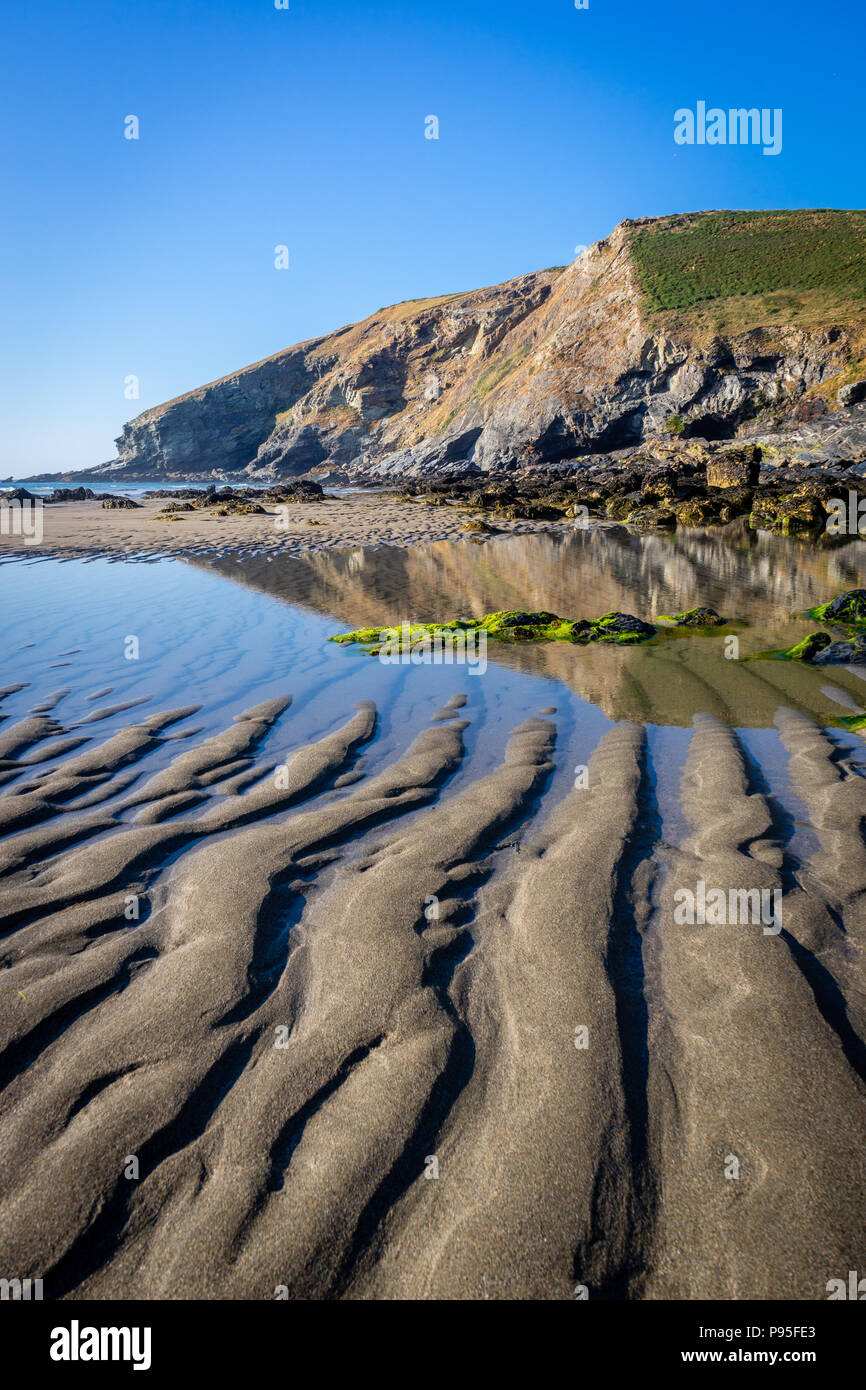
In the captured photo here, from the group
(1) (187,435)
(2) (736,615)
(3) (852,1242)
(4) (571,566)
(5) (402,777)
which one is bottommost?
(3) (852,1242)

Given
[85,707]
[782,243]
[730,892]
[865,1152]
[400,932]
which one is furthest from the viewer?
[782,243]

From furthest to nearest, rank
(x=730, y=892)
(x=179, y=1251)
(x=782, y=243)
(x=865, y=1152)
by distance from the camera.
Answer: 1. (x=782, y=243)
2. (x=730, y=892)
3. (x=865, y=1152)
4. (x=179, y=1251)

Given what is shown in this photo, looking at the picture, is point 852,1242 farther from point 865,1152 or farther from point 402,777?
point 402,777

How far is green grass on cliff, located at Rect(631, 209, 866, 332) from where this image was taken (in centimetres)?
5890

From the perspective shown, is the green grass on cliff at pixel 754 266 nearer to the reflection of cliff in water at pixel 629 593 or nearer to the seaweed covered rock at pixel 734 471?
the seaweed covered rock at pixel 734 471

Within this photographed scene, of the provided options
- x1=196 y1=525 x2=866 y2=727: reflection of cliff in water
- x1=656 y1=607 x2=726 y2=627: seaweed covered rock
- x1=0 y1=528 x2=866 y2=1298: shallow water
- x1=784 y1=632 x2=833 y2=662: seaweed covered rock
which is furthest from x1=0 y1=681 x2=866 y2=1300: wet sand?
x1=656 y1=607 x2=726 y2=627: seaweed covered rock

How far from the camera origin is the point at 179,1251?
6.56ft

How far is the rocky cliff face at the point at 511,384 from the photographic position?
55.5 metres

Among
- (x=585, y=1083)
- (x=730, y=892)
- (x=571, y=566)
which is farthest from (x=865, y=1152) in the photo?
(x=571, y=566)

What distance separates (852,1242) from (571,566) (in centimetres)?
1734

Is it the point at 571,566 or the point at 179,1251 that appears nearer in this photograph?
the point at 179,1251

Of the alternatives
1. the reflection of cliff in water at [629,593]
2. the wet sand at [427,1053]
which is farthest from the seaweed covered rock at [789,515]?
the wet sand at [427,1053]

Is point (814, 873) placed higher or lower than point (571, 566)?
lower

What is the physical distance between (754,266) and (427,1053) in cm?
9096
